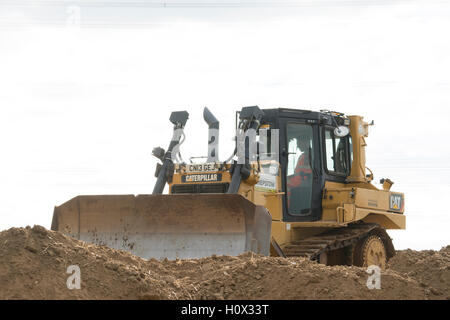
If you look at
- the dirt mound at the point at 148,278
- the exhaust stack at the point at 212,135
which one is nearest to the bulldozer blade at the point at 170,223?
the dirt mound at the point at 148,278

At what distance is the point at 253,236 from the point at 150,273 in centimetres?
223

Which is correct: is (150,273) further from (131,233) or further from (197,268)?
(131,233)

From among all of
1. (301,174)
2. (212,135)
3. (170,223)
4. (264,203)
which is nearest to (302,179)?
(301,174)

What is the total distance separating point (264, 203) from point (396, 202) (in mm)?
3856

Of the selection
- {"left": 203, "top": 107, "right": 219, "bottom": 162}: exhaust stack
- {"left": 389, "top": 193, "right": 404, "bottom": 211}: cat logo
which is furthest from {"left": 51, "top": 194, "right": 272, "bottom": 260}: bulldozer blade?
{"left": 389, "top": 193, "right": 404, "bottom": 211}: cat logo

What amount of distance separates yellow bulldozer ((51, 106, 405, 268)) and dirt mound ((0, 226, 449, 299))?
5.15ft

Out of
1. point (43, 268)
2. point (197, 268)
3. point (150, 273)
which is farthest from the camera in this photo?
point (197, 268)

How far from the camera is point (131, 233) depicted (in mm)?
9961

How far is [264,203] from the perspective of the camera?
11.0 meters

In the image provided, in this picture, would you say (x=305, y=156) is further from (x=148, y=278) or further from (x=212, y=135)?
(x=148, y=278)

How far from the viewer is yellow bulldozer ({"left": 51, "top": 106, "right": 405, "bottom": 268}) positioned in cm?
953

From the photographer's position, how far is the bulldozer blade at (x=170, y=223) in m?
9.31

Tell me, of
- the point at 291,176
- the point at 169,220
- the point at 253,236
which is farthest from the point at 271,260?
the point at 291,176

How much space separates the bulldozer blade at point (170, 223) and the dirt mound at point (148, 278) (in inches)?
55.5
